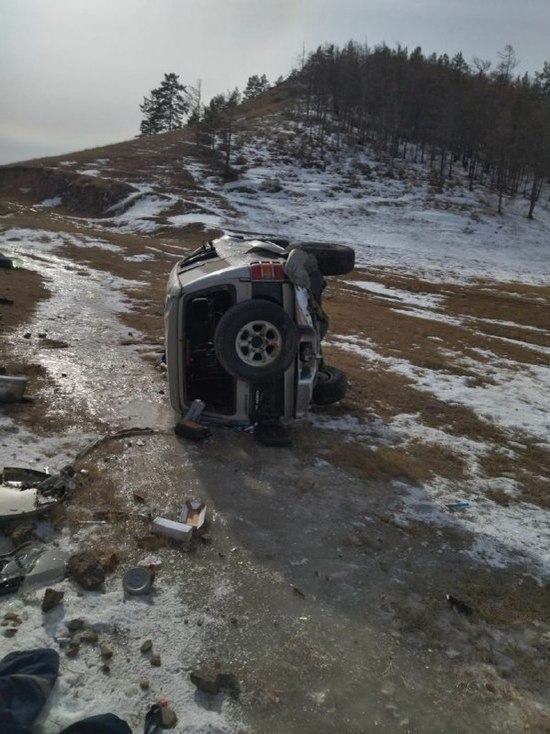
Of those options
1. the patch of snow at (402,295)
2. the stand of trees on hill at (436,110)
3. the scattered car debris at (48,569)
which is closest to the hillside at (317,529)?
the scattered car debris at (48,569)

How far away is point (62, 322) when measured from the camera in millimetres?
10055

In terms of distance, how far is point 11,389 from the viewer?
20.0 feet

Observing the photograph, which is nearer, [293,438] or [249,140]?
[293,438]

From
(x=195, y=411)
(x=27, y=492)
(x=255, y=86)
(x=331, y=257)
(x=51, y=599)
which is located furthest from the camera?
(x=255, y=86)

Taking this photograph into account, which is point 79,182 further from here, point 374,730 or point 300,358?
point 374,730

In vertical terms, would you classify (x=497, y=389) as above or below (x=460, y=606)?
below

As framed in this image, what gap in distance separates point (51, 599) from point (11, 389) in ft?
11.0

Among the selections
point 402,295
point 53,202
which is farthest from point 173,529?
point 53,202

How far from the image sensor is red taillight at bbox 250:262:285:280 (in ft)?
19.2

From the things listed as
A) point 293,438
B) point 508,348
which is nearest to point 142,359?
point 293,438

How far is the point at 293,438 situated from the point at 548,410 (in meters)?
4.29

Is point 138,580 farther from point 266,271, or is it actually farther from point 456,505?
point 266,271

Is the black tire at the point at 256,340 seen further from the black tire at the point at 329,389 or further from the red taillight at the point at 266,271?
the black tire at the point at 329,389

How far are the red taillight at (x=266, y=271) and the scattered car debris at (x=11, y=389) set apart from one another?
9.52 feet
